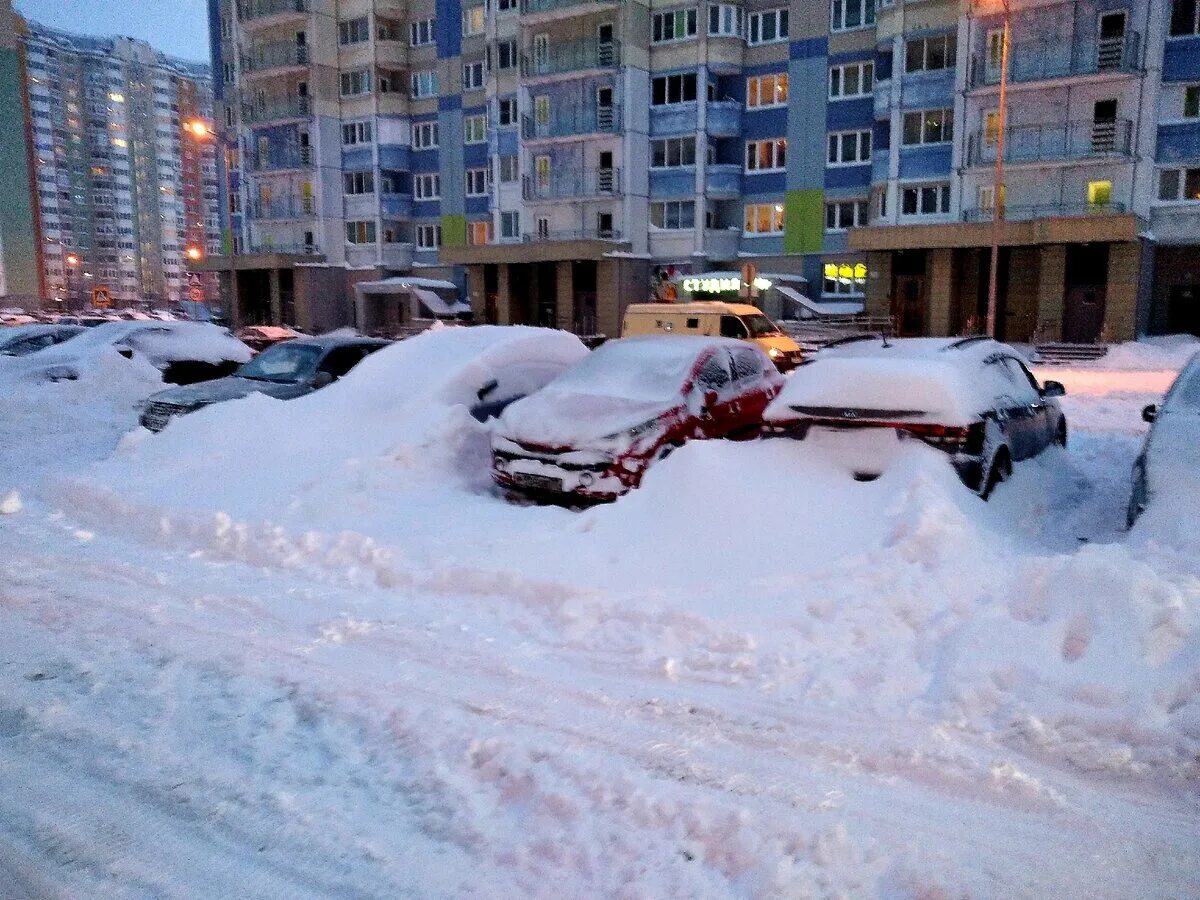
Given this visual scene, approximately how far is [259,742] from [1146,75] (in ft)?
118

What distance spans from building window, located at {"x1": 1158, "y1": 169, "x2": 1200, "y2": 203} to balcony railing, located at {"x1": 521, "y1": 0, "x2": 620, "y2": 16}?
24.1m

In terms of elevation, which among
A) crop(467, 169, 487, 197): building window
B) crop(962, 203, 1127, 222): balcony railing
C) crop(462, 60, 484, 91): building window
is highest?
crop(462, 60, 484, 91): building window

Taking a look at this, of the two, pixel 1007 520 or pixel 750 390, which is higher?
pixel 750 390

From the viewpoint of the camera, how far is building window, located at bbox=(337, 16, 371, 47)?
50469 mm

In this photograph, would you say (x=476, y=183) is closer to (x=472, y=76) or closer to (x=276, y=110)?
(x=472, y=76)

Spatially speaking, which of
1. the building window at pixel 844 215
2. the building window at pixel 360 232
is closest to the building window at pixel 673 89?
the building window at pixel 844 215

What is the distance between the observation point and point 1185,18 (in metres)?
30.6

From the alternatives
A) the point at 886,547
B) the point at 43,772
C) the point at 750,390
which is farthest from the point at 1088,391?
the point at 43,772

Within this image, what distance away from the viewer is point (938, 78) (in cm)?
3459

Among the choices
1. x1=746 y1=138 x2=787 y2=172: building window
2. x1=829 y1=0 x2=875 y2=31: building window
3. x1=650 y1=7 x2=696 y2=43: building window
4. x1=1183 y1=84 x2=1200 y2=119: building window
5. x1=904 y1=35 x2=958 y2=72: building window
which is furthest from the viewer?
x1=650 y1=7 x2=696 y2=43: building window

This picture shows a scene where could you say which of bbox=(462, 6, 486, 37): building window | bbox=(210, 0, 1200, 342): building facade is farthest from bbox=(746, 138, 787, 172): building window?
bbox=(462, 6, 486, 37): building window

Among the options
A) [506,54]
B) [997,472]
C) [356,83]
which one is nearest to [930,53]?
[506,54]

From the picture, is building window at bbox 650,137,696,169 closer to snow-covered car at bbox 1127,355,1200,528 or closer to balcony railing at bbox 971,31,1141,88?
balcony railing at bbox 971,31,1141,88

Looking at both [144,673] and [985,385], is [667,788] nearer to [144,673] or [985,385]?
[144,673]
